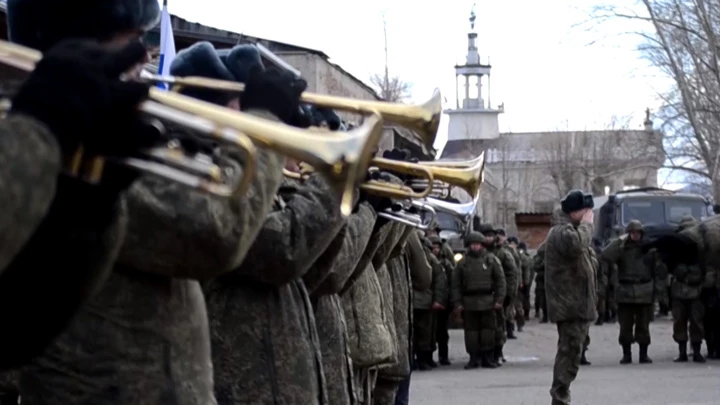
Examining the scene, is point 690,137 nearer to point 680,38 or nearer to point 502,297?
point 680,38

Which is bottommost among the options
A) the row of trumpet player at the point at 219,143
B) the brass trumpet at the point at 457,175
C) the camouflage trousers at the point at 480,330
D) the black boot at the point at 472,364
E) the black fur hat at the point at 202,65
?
the black boot at the point at 472,364

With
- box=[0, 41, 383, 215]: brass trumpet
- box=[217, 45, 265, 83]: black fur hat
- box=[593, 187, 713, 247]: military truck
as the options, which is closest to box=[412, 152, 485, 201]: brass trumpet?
box=[217, 45, 265, 83]: black fur hat

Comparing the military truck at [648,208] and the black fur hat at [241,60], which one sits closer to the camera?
the black fur hat at [241,60]

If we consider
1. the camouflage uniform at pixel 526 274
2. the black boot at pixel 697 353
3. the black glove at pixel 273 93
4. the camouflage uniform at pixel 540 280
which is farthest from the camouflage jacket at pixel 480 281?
the black glove at pixel 273 93

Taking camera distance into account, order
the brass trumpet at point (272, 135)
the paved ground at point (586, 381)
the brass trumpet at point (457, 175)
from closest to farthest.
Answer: the brass trumpet at point (272, 135) → the brass trumpet at point (457, 175) → the paved ground at point (586, 381)

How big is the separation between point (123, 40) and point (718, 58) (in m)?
31.1

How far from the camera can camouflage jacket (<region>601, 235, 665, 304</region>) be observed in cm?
1883

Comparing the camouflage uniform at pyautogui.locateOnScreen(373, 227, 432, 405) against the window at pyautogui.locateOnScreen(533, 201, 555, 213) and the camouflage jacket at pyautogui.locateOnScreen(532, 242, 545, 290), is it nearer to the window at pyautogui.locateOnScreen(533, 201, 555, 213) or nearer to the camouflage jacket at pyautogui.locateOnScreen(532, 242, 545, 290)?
the camouflage jacket at pyautogui.locateOnScreen(532, 242, 545, 290)

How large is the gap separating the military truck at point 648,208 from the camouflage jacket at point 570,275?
12.8 m

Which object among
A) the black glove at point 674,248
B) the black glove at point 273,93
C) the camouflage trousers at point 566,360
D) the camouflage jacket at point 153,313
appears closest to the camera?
the camouflage jacket at point 153,313

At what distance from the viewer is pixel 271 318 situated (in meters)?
4.70

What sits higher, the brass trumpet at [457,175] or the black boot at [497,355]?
the brass trumpet at [457,175]

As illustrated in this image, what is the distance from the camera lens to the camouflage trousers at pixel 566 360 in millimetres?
12328

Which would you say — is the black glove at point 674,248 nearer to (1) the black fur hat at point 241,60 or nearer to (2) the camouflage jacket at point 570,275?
(1) the black fur hat at point 241,60
